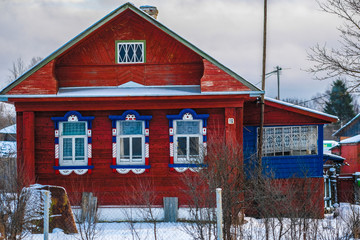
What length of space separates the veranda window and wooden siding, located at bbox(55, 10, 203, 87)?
354cm

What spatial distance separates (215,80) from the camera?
13.4 metres

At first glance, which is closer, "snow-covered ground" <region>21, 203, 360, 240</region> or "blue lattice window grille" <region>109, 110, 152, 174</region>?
"snow-covered ground" <region>21, 203, 360, 240</region>

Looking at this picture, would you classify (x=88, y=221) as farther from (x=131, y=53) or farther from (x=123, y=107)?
(x=131, y=53)

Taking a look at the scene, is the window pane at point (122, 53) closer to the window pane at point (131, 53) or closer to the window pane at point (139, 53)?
the window pane at point (131, 53)

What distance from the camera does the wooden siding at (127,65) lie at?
14125 millimetres

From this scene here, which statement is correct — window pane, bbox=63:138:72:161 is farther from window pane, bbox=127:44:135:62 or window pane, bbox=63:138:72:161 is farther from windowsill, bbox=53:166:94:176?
window pane, bbox=127:44:135:62

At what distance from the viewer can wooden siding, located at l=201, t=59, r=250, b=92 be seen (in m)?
13.4

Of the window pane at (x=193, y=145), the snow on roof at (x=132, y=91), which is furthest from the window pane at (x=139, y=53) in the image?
the window pane at (x=193, y=145)

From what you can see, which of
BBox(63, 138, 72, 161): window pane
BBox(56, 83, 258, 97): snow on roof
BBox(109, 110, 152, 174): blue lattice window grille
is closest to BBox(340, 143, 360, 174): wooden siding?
BBox(56, 83, 258, 97): snow on roof

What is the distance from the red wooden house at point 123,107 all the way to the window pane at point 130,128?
3cm

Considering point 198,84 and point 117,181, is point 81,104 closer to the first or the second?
point 117,181

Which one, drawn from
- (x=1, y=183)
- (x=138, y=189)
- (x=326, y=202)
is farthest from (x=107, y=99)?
(x=326, y=202)

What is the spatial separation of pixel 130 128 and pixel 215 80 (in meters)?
3.04

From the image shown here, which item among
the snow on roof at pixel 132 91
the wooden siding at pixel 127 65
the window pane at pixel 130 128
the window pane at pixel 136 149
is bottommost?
the window pane at pixel 136 149
